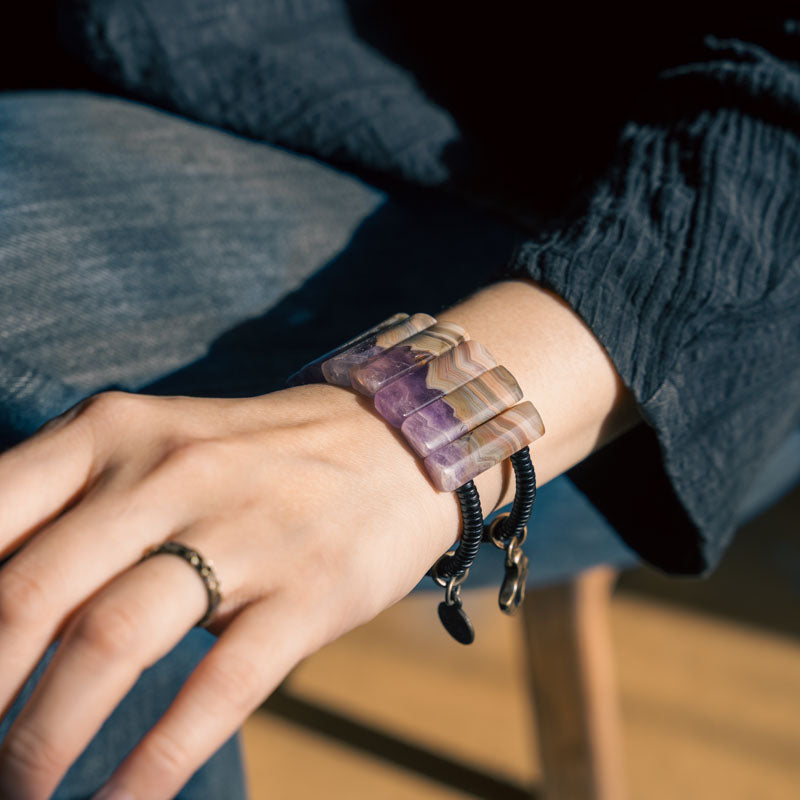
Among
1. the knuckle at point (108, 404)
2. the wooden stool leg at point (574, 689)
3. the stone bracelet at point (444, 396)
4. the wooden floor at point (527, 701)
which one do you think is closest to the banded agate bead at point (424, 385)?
the stone bracelet at point (444, 396)

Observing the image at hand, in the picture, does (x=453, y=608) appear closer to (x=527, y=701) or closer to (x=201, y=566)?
(x=201, y=566)

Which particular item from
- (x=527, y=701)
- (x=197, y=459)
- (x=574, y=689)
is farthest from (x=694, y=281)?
(x=527, y=701)

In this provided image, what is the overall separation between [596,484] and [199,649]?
0.28 m

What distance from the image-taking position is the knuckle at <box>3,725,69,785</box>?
0.90ft

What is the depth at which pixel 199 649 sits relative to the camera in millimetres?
509

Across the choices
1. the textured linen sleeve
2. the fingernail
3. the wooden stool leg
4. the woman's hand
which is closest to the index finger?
the woman's hand

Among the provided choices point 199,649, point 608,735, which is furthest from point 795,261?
point 608,735

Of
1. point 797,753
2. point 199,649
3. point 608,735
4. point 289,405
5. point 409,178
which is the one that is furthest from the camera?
point 797,753

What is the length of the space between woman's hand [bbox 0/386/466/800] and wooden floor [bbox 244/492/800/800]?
78cm

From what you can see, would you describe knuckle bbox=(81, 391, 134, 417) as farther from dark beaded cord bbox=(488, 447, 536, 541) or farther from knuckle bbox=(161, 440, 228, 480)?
dark beaded cord bbox=(488, 447, 536, 541)

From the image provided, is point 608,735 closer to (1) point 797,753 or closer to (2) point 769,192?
(1) point 797,753

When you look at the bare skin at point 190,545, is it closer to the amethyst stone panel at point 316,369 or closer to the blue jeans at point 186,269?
the amethyst stone panel at point 316,369

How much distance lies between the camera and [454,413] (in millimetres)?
380

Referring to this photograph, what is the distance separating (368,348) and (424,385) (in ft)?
0.14
